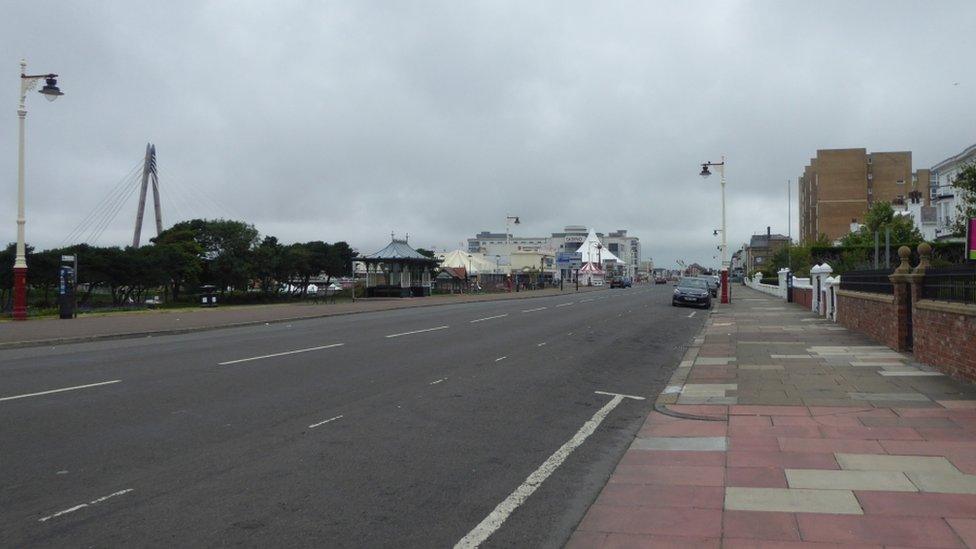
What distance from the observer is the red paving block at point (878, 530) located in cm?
455

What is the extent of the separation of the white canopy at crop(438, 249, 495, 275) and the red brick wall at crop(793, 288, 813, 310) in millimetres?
40204

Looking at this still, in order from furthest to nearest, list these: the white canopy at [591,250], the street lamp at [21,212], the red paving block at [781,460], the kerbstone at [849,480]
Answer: the white canopy at [591,250] < the street lamp at [21,212] < the red paving block at [781,460] < the kerbstone at [849,480]

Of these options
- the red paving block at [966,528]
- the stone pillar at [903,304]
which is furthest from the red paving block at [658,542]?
the stone pillar at [903,304]

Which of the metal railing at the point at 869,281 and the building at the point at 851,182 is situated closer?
the metal railing at the point at 869,281

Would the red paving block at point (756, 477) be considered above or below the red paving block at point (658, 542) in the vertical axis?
above

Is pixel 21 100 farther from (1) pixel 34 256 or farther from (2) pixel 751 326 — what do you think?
(2) pixel 751 326

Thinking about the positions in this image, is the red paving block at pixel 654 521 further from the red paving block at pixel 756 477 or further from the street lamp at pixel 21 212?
the street lamp at pixel 21 212

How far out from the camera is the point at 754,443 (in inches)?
290

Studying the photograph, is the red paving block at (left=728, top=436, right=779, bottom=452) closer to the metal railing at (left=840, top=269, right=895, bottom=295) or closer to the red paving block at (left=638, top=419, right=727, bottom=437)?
the red paving block at (left=638, top=419, right=727, bottom=437)

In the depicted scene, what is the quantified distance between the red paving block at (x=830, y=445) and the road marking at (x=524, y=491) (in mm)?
2035

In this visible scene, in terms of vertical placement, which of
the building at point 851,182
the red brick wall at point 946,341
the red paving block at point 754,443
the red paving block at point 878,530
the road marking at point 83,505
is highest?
the building at point 851,182

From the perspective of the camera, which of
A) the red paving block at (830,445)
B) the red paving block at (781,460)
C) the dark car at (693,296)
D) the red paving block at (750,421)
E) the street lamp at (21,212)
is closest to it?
the red paving block at (781,460)

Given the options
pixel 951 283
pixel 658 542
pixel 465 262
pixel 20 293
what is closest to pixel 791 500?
pixel 658 542

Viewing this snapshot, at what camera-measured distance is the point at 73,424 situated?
25.1 ft
